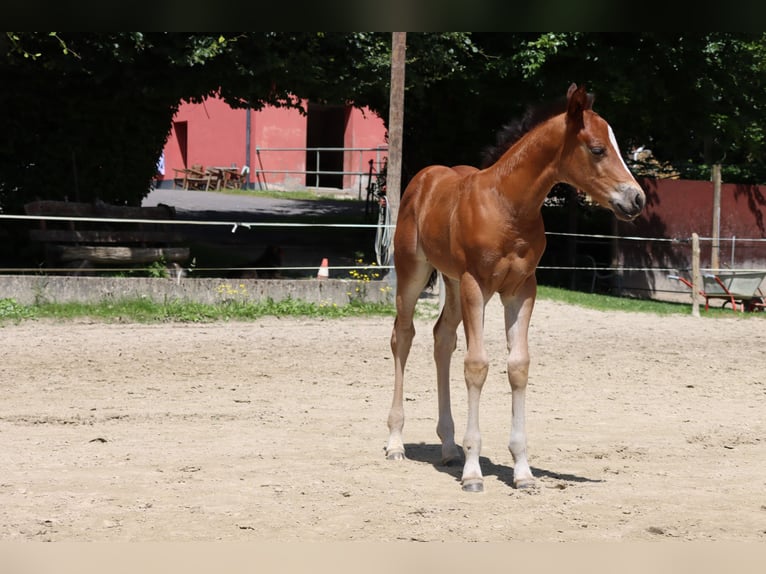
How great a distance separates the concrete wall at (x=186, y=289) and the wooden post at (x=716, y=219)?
7.29 m

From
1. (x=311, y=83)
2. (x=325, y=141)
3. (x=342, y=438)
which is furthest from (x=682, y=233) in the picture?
(x=325, y=141)

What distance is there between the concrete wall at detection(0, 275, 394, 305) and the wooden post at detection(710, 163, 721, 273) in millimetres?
7294

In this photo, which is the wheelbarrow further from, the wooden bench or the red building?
the red building

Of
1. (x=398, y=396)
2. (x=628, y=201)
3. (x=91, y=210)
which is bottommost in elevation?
(x=398, y=396)

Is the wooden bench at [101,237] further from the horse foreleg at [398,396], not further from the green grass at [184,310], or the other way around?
the horse foreleg at [398,396]

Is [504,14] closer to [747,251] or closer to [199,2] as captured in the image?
[199,2]

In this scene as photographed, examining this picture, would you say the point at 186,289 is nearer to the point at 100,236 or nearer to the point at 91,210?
the point at 100,236

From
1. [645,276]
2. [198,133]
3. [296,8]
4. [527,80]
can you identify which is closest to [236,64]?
[527,80]

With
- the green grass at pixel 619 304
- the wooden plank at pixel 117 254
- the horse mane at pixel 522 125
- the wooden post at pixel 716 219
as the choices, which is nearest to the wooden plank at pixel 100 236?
the wooden plank at pixel 117 254

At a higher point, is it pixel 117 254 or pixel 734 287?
pixel 117 254

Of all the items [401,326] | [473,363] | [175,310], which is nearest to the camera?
[473,363]

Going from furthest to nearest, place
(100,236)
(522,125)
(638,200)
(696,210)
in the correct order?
(696,210), (100,236), (522,125), (638,200)

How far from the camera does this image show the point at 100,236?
14.2 m

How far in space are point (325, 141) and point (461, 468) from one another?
30348mm
